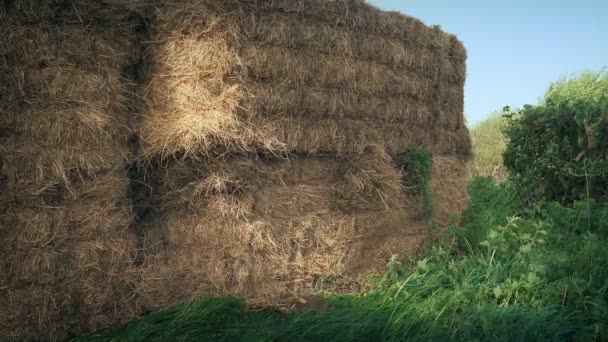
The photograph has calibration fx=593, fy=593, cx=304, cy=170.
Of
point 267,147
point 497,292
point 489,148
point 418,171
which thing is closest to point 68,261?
point 267,147

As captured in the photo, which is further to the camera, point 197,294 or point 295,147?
point 295,147

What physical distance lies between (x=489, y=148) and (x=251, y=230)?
17496 millimetres

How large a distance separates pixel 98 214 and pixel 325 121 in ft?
7.66

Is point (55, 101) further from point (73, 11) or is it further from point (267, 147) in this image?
point (267, 147)

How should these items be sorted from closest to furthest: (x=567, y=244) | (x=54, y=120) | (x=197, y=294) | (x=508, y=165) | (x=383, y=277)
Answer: (x=54, y=120) < (x=197, y=294) < (x=383, y=277) < (x=567, y=244) < (x=508, y=165)

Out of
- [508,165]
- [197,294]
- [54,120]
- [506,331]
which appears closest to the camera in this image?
[506,331]

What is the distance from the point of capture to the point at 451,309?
4938 mm

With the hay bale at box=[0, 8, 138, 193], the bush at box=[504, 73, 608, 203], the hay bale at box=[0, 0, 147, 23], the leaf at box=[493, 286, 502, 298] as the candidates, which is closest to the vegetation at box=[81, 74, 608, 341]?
the leaf at box=[493, 286, 502, 298]

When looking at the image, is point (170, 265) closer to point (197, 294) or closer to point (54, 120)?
point (197, 294)

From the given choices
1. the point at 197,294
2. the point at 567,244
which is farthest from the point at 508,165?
the point at 197,294

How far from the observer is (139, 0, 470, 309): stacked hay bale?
5258 mm

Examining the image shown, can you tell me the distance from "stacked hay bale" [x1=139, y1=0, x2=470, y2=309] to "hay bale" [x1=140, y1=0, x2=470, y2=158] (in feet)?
0.04

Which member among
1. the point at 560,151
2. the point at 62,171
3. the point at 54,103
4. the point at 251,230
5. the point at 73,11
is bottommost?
the point at 251,230

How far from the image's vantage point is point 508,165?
1069cm
